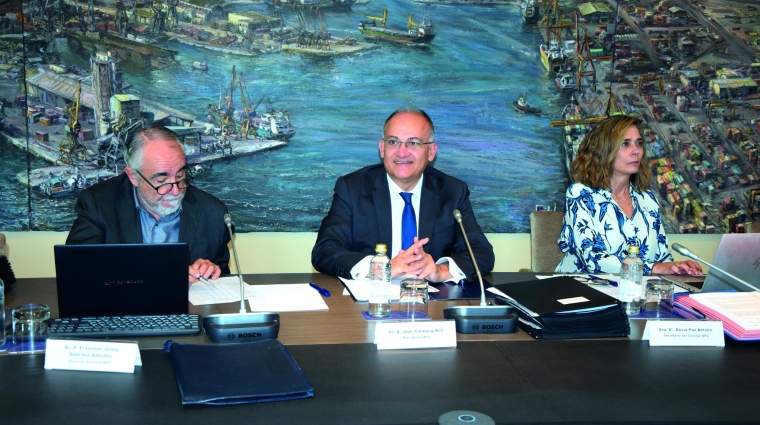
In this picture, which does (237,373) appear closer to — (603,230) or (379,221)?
(379,221)

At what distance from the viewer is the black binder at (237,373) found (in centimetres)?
141

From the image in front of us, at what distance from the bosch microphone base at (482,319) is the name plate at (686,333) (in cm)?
36

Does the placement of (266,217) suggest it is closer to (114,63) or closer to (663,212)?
(114,63)

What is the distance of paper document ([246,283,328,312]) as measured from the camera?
215 centimetres

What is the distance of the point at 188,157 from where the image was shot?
378cm

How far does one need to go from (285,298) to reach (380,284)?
1.04 feet

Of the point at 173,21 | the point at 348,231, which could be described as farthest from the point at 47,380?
the point at 173,21

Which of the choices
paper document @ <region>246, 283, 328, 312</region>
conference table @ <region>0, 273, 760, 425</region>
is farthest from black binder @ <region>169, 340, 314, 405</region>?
paper document @ <region>246, 283, 328, 312</region>

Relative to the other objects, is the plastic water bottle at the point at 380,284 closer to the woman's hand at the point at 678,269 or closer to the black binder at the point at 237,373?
the black binder at the point at 237,373

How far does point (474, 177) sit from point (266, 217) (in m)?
1.17

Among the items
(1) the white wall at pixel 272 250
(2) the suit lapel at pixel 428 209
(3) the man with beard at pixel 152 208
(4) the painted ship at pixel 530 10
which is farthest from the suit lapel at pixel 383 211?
(4) the painted ship at pixel 530 10

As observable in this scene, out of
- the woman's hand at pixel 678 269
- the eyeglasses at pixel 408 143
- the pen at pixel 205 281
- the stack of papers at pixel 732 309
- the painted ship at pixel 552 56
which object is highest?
the painted ship at pixel 552 56

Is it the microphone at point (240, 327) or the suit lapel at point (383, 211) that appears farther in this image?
the suit lapel at point (383, 211)

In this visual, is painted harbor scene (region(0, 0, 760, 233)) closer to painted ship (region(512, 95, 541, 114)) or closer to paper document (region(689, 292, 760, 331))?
painted ship (region(512, 95, 541, 114))
